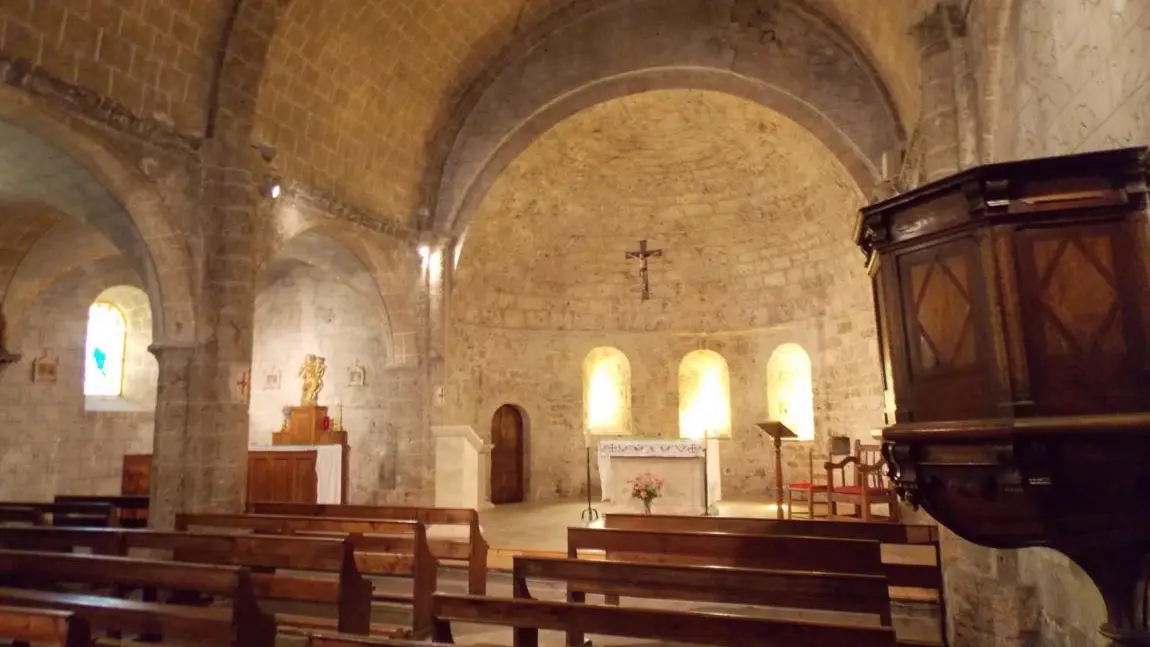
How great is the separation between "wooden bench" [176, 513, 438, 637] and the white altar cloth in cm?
437

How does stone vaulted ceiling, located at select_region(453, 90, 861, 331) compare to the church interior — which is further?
stone vaulted ceiling, located at select_region(453, 90, 861, 331)

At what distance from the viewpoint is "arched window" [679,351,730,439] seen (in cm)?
1521

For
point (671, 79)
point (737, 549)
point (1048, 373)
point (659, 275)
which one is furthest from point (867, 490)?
point (1048, 373)

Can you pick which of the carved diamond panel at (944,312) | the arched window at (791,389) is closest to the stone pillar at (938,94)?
the carved diamond panel at (944,312)

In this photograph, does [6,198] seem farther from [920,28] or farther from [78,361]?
[920,28]

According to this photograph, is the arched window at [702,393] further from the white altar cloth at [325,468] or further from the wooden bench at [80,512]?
the wooden bench at [80,512]

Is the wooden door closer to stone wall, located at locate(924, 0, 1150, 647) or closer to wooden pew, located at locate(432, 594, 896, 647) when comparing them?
wooden pew, located at locate(432, 594, 896, 647)

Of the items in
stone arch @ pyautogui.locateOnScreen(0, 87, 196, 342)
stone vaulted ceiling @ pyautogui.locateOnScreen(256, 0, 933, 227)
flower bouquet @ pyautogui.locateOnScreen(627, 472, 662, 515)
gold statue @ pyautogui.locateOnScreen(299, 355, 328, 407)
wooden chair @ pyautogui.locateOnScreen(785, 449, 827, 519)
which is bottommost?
wooden chair @ pyautogui.locateOnScreen(785, 449, 827, 519)

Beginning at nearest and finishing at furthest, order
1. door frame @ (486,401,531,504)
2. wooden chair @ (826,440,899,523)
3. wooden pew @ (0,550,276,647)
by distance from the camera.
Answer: wooden pew @ (0,550,276,647) < wooden chair @ (826,440,899,523) < door frame @ (486,401,531,504)

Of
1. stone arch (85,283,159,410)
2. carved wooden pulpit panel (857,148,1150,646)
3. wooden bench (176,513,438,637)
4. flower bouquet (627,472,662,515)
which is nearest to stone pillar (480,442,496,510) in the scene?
flower bouquet (627,472,662,515)

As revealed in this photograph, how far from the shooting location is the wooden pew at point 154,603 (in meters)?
3.31

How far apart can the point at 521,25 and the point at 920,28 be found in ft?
23.9

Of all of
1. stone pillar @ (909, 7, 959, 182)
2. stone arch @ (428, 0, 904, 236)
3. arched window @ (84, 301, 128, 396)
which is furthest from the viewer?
arched window @ (84, 301, 128, 396)

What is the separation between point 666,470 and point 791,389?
5.32 metres
